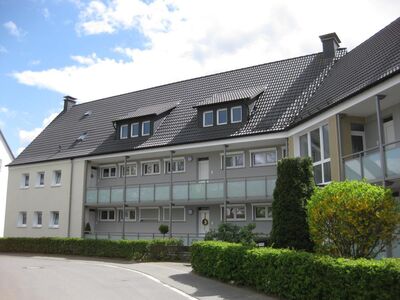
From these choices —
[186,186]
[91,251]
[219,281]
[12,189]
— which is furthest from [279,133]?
[12,189]

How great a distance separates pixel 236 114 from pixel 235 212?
5433mm

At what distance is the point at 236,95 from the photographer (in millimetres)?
26125

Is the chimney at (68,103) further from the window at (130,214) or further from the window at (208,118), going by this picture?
the window at (208,118)

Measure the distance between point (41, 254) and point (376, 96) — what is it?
70.8 feet

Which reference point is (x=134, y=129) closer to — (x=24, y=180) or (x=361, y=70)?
(x=24, y=180)

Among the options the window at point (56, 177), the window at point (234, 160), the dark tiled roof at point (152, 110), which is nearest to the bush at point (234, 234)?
the window at point (234, 160)

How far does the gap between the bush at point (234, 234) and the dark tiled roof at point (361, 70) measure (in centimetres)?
548

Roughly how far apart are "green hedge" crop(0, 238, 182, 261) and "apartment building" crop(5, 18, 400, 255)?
106 inches

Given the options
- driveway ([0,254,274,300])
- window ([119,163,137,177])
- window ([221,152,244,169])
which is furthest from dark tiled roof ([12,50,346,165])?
driveway ([0,254,274,300])

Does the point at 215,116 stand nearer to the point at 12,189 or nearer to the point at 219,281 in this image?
the point at 219,281

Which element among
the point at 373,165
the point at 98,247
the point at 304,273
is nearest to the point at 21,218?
the point at 98,247

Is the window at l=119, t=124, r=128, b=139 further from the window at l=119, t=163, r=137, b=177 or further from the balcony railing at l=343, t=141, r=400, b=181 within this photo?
the balcony railing at l=343, t=141, r=400, b=181

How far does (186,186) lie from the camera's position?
25797 mm

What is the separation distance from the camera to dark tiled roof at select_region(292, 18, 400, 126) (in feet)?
53.7
